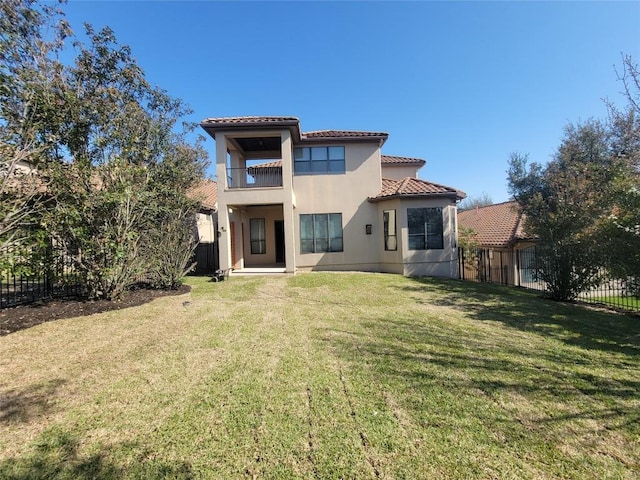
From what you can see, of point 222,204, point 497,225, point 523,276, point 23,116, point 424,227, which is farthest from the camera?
point 497,225

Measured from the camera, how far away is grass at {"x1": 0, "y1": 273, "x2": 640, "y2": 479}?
99.3 inches

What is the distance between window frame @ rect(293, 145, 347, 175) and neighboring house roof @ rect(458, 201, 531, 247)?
905 centimetres

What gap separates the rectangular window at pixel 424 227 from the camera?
1399 cm

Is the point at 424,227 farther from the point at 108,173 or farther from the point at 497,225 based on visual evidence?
the point at 108,173

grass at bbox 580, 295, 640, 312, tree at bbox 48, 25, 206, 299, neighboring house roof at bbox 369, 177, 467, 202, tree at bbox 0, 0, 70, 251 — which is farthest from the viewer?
neighboring house roof at bbox 369, 177, 467, 202

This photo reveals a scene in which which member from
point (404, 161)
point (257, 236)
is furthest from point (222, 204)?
point (404, 161)

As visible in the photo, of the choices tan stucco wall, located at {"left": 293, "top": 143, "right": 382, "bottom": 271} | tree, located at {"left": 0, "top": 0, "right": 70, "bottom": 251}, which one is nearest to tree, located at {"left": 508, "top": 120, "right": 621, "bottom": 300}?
tan stucco wall, located at {"left": 293, "top": 143, "right": 382, "bottom": 271}

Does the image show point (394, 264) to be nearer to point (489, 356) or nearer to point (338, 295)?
point (338, 295)

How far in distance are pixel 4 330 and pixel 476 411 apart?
805 cm

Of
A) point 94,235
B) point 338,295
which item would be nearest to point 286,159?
point 338,295

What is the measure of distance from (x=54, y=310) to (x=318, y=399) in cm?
707

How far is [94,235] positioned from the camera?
7.65 meters

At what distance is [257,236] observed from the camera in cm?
1789

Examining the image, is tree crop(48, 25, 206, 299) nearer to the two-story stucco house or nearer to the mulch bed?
the mulch bed
